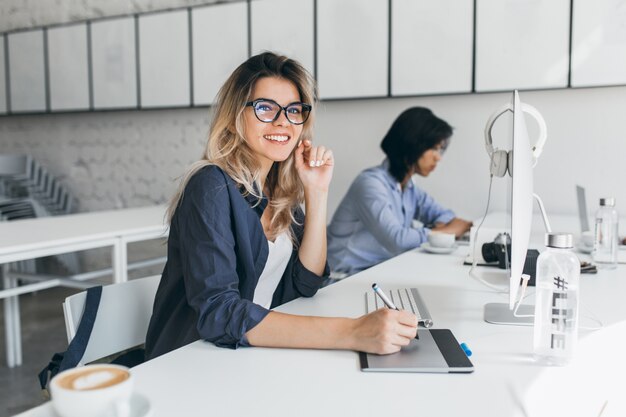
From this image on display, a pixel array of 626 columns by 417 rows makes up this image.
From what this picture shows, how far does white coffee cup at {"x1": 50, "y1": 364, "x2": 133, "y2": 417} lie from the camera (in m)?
0.65

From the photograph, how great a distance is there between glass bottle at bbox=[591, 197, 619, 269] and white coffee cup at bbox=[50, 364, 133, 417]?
5.50 feet

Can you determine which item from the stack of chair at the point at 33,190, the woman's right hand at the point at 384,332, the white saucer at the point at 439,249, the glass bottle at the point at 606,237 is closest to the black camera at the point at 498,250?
the white saucer at the point at 439,249

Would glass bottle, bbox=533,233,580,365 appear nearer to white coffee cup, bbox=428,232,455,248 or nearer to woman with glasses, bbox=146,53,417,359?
woman with glasses, bbox=146,53,417,359

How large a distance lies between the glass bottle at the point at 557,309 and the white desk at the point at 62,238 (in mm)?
1487

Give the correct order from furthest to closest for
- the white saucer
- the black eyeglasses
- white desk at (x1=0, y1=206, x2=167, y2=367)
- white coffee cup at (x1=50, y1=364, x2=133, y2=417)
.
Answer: white desk at (x1=0, y1=206, x2=167, y2=367)
the white saucer
the black eyeglasses
white coffee cup at (x1=50, y1=364, x2=133, y2=417)

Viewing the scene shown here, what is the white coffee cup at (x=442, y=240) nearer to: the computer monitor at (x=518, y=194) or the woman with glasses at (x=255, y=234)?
the woman with glasses at (x=255, y=234)

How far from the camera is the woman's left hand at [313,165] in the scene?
1.57 metres

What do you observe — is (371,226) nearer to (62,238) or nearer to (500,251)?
(500,251)

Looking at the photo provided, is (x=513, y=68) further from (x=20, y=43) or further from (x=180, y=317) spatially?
(x=20, y=43)

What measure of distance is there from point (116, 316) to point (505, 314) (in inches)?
34.7

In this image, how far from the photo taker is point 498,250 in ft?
6.28

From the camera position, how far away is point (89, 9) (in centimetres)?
451

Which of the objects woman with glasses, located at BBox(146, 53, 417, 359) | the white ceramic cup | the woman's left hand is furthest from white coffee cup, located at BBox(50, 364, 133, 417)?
the white ceramic cup

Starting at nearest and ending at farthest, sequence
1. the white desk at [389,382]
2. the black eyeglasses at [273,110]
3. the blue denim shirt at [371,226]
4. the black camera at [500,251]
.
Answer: the white desk at [389,382] < the black eyeglasses at [273,110] < the black camera at [500,251] < the blue denim shirt at [371,226]
